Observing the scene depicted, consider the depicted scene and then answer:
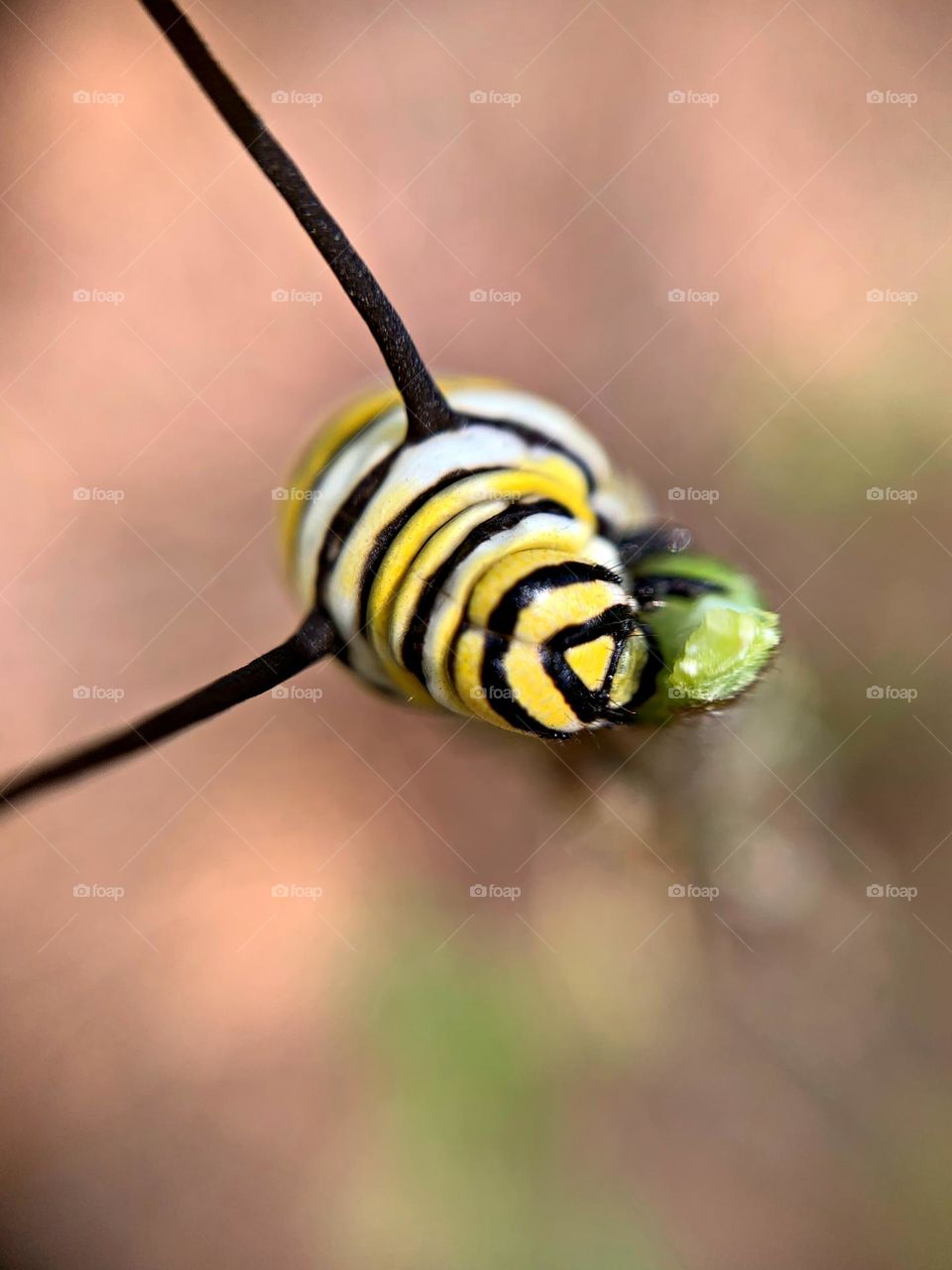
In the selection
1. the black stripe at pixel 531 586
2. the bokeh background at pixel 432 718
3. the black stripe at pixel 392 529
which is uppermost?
the black stripe at pixel 392 529

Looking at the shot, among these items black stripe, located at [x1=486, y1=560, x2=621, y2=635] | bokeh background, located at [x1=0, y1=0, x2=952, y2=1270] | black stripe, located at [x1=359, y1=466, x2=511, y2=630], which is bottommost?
bokeh background, located at [x1=0, y1=0, x2=952, y2=1270]

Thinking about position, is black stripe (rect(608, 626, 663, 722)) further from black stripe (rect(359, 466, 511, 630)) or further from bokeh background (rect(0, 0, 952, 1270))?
bokeh background (rect(0, 0, 952, 1270))

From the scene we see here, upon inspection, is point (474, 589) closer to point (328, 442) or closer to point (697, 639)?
point (697, 639)

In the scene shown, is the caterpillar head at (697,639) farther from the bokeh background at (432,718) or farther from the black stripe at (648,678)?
the bokeh background at (432,718)

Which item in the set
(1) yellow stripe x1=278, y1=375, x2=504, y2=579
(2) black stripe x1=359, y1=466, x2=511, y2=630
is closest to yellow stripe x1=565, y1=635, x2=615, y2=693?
(2) black stripe x1=359, y1=466, x2=511, y2=630

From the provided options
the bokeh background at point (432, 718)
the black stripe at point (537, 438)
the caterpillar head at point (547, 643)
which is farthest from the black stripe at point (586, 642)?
the bokeh background at point (432, 718)
